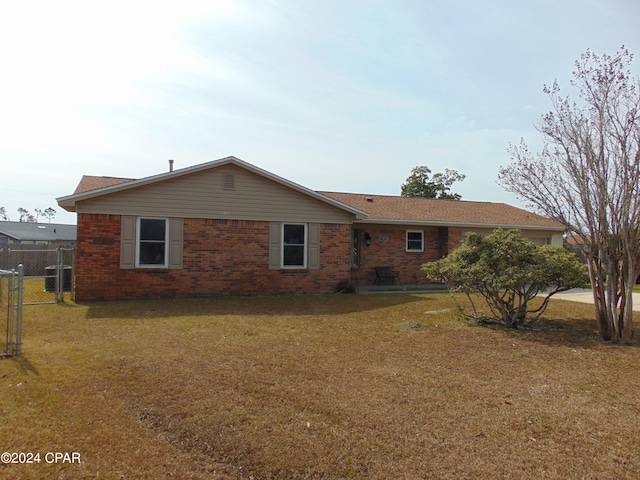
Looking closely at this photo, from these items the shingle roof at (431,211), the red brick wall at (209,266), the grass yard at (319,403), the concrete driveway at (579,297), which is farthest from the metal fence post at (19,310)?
the concrete driveway at (579,297)

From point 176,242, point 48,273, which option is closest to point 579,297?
point 176,242

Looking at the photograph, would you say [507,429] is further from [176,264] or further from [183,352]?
[176,264]

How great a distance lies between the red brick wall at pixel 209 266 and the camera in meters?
12.1

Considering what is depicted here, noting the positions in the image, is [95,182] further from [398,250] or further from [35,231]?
[35,231]

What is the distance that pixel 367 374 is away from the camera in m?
5.39

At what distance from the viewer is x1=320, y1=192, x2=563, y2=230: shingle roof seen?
17.4 meters

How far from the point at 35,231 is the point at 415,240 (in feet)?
121

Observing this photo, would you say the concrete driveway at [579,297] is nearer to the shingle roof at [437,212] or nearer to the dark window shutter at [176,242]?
the shingle roof at [437,212]

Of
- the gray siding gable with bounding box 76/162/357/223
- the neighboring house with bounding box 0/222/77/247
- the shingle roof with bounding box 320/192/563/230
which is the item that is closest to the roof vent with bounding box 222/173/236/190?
the gray siding gable with bounding box 76/162/357/223

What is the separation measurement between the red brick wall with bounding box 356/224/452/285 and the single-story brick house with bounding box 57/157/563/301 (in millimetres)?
2392

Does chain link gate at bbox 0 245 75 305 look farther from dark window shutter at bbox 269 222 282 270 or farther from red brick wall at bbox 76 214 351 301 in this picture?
dark window shutter at bbox 269 222 282 270

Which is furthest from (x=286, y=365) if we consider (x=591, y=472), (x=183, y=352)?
(x=591, y=472)

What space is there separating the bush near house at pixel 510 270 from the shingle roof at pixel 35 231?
37.5 m

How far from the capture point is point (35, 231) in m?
40.0
